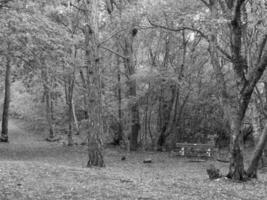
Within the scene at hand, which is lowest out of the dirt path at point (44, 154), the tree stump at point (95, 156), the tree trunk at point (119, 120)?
the dirt path at point (44, 154)

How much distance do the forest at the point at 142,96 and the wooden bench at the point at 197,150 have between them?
0.19ft

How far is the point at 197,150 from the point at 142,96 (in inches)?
175

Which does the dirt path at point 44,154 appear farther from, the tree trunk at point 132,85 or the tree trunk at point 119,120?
the tree trunk at point 132,85

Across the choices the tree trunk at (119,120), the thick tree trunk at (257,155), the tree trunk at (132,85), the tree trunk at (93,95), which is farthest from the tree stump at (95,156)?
the tree trunk at (119,120)

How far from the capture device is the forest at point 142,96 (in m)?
8.65

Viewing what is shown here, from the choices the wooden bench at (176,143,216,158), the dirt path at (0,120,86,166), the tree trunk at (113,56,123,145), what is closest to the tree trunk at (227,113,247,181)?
the dirt path at (0,120,86,166)

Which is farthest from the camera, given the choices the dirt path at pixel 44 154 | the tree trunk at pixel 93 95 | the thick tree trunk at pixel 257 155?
the dirt path at pixel 44 154

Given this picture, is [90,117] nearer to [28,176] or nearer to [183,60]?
[28,176]

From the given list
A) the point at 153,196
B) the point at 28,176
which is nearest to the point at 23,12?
the point at 28,176

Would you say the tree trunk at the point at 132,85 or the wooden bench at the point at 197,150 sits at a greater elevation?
the tree trunk at the point at 132,85

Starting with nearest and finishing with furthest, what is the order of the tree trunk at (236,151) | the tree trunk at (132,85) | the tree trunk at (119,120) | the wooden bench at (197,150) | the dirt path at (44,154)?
the tree trunk at (236,151), the dirt path at (44,154), the wooden bench at (197,150), the tree trunk at (132,85), the tree trunk at (119,120)

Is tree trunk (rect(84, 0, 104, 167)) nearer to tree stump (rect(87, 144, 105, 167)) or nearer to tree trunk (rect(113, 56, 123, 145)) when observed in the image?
tree stump (rect(87, 144, 105, 167))

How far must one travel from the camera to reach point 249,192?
7.89 metres

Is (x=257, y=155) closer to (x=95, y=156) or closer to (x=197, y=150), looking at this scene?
(x=95, y=156)
